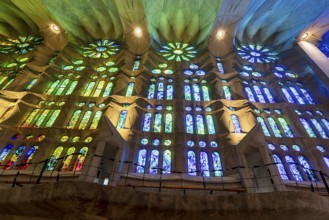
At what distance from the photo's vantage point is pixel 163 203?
245 inches

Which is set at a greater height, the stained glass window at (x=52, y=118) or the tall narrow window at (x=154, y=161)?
the stained glass window at (x=52, y=118)

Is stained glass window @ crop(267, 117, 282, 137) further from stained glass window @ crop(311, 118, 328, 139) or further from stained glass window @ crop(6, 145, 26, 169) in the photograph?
stained glass window @ crop(6, 145, 26, 169)

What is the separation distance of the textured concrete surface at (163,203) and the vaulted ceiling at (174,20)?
14.5m

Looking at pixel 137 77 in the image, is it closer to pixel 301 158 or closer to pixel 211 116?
pixel 211 116

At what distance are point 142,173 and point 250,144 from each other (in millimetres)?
5004

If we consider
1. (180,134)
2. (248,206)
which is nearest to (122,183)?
(180,134)

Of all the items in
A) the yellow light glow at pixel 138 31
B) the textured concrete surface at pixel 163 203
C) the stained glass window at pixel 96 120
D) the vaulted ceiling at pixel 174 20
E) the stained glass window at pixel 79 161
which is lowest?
the textured concrete surface at pixel 163 203

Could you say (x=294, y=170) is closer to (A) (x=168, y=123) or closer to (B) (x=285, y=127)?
(B) (x=285, y=127)

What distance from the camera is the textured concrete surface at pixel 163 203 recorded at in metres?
6.05

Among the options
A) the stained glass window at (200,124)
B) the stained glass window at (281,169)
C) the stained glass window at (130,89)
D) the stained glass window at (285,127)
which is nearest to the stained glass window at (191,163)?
the stained glass window at (200,124)

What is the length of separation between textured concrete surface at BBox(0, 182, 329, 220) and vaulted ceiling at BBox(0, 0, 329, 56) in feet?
47.6

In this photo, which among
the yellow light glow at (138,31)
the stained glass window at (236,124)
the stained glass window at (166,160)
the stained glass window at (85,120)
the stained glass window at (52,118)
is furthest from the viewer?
the yellow light glow at (138,31)

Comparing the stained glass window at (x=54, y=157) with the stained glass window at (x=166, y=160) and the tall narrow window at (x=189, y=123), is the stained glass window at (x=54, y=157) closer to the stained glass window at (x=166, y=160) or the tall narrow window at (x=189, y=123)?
the stained glass window at (x=166, y=160)

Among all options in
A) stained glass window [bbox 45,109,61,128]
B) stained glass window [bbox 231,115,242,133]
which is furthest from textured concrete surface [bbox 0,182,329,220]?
stained glass window [bbox 45,109,61,128]
